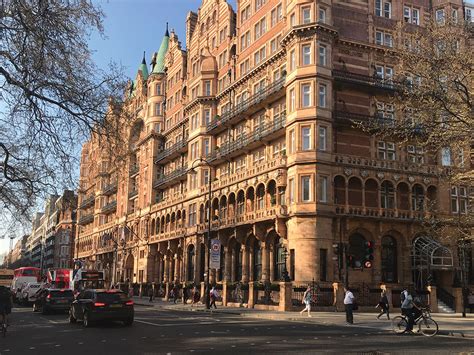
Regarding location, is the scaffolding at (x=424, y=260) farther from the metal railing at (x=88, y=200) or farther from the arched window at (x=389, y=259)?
the metal railing at (x=88, y=200)

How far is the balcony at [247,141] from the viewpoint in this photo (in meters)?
44.7

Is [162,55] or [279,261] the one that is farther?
[162,55]

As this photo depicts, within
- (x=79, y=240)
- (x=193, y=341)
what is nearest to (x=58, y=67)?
(x=193, y=341)

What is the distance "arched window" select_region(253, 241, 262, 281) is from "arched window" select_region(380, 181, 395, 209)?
11.1 metres

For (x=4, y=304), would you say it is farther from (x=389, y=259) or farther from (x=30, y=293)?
(x=389, y=259)

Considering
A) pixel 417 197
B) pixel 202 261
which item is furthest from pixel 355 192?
pixel 202 261

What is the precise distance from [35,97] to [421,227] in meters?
33.9

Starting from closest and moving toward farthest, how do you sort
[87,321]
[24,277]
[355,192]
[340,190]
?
[87,321] → [340,190] → [355,192] → [24,277]

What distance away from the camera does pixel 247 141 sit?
1914 inches

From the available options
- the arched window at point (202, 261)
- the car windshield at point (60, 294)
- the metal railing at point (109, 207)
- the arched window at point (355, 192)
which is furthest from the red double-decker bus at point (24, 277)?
the arched window at point (355, 192)

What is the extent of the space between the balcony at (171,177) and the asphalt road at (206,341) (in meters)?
40.4

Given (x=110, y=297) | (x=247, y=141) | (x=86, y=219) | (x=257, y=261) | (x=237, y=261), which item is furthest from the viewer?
(x=86, y=219)

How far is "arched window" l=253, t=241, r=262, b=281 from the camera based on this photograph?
4690 cm

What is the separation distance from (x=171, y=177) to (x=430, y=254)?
33887mm
